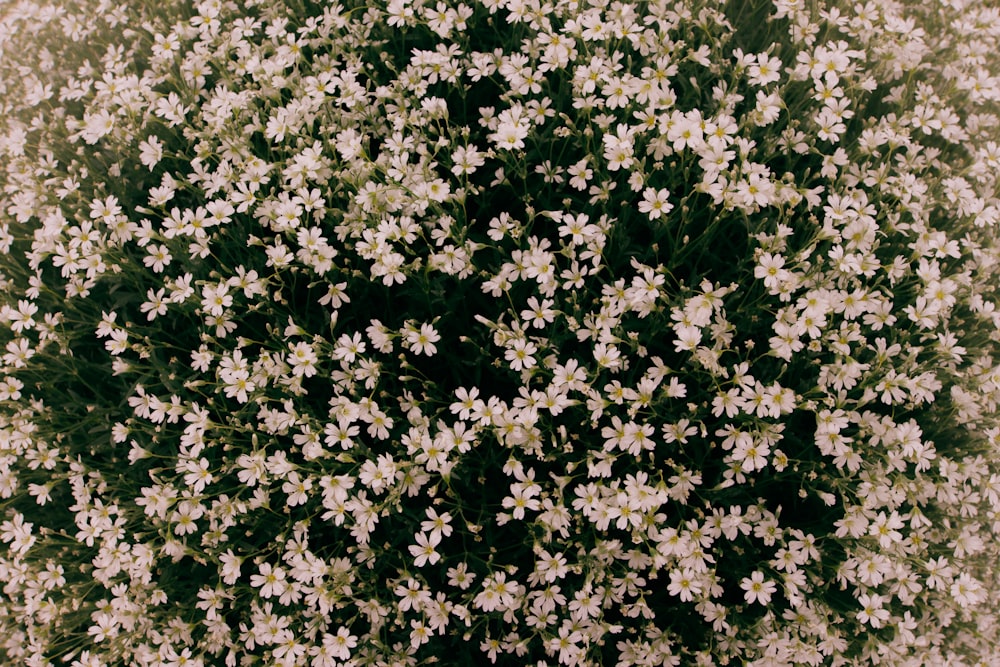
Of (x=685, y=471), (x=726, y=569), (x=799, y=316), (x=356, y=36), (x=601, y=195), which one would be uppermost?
(x=356, y=36)

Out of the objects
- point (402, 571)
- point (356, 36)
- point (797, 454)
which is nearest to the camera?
point (402, 571)

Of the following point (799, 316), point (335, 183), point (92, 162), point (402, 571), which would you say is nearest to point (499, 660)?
point (402, 571)

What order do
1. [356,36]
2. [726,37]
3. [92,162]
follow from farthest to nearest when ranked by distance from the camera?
[92,162] → [356,36] → [726,37]

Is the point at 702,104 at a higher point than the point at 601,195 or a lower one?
higher

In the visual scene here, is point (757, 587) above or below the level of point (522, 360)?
below

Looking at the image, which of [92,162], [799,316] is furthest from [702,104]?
[92,162]

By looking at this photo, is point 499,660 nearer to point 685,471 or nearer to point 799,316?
point 685,471

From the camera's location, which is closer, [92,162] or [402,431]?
[402,431]
